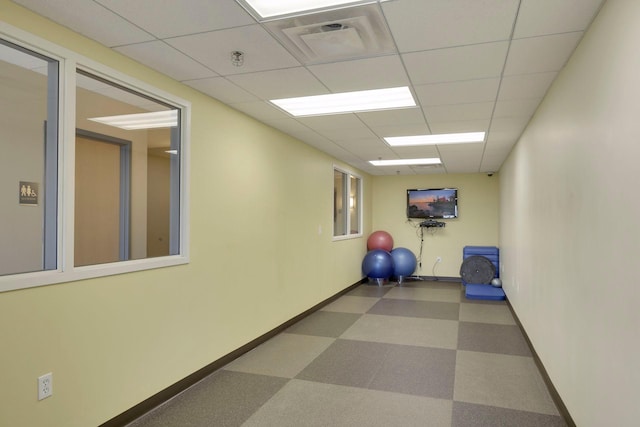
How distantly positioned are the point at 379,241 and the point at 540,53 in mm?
6540

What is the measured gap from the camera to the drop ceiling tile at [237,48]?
7.97 feet

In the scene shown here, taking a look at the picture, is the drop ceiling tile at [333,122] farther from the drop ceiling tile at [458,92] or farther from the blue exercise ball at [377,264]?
the blue exercise ball at [377,264]

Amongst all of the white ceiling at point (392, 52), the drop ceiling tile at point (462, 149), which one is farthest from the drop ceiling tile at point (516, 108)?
the drop ceiling tile at point (462, 149)

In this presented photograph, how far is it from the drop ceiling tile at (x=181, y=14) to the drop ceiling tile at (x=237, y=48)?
82mm

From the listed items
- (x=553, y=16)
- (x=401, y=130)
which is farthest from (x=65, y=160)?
(x=401, y=130)

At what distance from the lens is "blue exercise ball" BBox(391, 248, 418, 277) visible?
29.1 ft

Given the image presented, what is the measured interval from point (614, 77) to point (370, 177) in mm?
7690

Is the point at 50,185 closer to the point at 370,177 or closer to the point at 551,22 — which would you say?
the point at 551,22

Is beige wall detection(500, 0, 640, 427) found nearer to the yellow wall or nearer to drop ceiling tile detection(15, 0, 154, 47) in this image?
drop ceiling tile detection(15, 0, 154, 47)

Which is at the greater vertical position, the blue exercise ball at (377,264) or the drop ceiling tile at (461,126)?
the drop ceiling tile at (461,126)

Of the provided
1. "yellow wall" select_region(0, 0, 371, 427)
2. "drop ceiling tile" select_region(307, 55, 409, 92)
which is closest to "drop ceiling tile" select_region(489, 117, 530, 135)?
"drop ceiling tile" select_region(307, 55, 409, 92)

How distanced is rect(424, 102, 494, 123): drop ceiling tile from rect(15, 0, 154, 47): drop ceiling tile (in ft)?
8.46

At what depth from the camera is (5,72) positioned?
250cm

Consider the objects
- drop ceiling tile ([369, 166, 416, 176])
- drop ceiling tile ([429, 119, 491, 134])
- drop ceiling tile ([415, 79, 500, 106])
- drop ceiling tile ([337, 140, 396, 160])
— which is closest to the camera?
drop ceiling tile ([415, 79, 500, 106])
